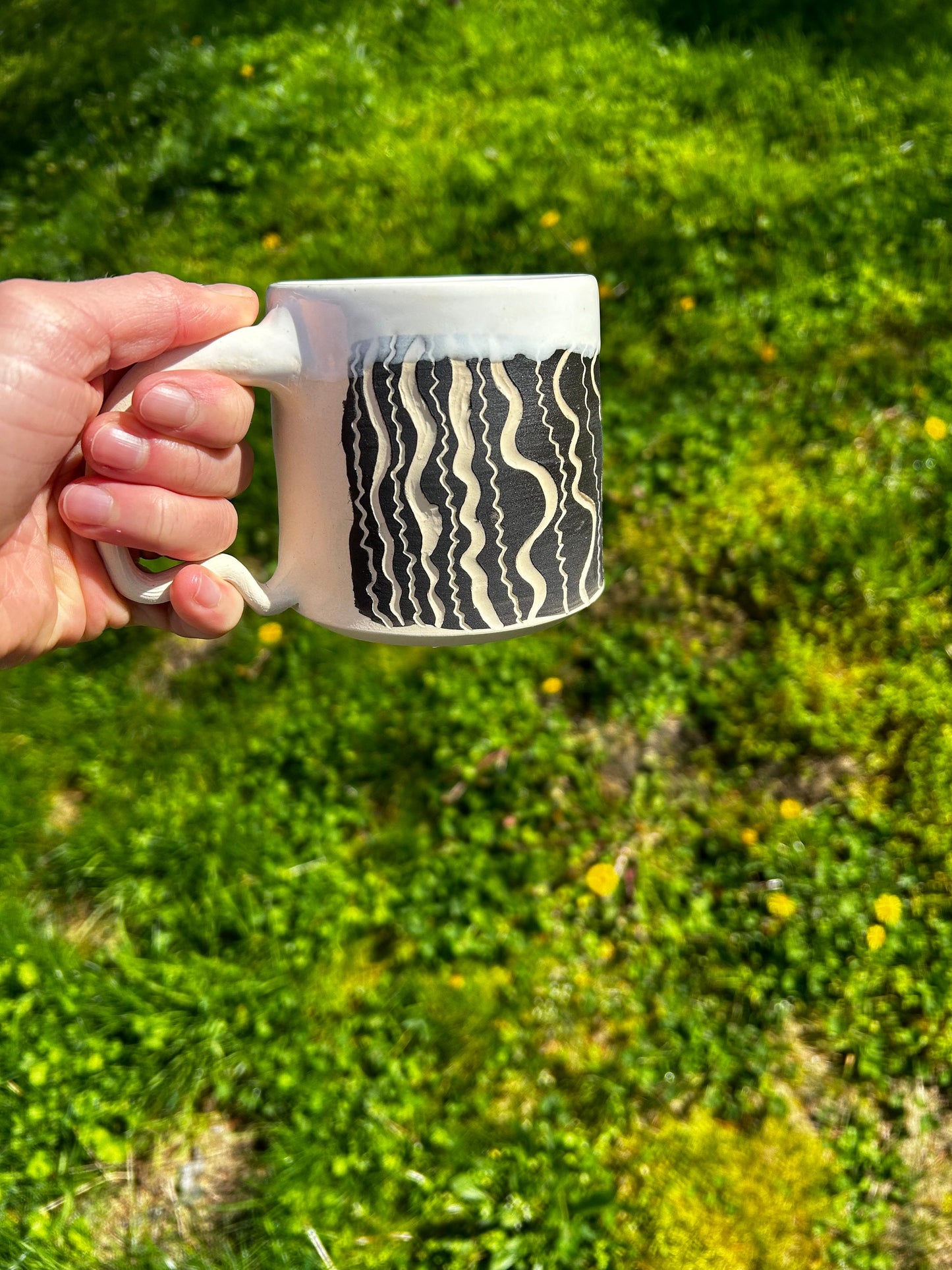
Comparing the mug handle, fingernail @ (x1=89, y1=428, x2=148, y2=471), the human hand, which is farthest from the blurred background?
fingernail @ (x1=89, y1=428, x2=148, y2=471)

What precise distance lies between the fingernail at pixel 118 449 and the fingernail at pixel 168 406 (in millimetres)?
58

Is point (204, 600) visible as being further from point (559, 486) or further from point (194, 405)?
point (559, 486)

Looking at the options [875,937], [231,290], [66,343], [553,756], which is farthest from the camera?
[553,756]

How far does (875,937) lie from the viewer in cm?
241

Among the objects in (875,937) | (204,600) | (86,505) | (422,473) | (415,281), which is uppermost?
(415,281)

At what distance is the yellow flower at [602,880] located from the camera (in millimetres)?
2496

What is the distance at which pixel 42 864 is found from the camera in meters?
2.59

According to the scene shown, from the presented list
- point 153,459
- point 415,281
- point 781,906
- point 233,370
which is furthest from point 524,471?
point 781,906

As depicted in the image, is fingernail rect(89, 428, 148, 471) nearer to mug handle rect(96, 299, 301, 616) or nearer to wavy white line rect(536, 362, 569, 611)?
mug handle rect(96, 299, 301, 616)

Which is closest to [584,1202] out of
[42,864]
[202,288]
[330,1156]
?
[330,1156]

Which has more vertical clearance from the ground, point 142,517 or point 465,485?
point 465,485

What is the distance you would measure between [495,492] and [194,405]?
494mm

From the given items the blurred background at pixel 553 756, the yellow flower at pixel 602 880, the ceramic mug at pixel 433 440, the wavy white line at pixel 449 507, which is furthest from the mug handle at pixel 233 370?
the yellow flower at pixel 602 880

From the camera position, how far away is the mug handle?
138 centimetres
